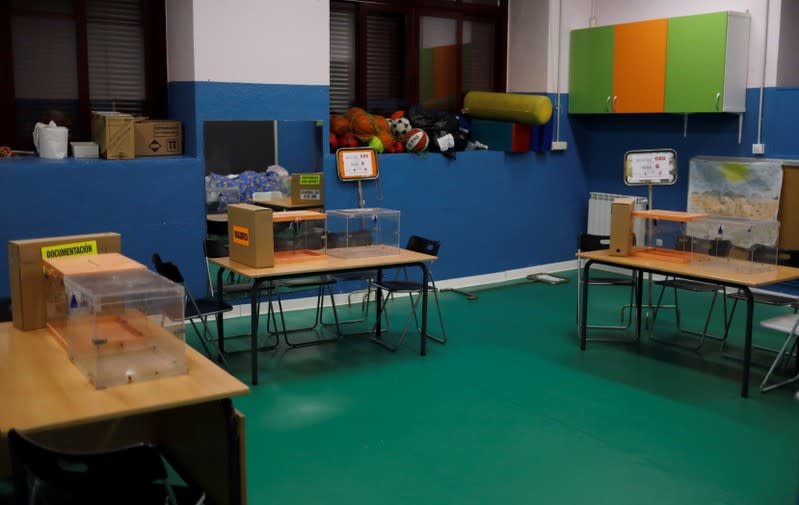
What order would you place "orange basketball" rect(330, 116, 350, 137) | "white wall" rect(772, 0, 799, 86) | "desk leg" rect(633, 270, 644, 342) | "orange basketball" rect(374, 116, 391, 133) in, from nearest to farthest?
"desk leg" rect(633, 270, 644, 342) → "white wall" rect(772, 0, 799, 86) → "orange basketball" rect(330, 116, 350, 137) → "orange basketball" rect(374, 116, 391, 133)

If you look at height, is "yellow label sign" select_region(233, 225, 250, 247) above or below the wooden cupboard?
below

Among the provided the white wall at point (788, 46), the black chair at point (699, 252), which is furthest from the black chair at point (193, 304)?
the white wall at point (788, 46)

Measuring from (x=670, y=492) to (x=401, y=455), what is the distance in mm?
1392

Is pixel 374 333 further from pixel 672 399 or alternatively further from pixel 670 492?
pixel 670 492

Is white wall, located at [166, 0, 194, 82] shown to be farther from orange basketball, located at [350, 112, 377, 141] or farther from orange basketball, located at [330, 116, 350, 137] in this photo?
orange basketball, located at [350, 112, 377, 141]

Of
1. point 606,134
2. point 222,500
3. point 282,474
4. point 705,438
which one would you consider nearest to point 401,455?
point 282,474

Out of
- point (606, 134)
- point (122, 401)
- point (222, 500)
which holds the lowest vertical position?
point (222, 500)

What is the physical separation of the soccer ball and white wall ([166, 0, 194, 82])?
86.3 inches

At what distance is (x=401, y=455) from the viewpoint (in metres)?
Result: 4.48

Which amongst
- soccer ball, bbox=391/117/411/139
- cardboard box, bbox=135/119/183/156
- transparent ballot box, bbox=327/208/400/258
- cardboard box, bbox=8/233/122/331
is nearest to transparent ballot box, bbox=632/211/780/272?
transparent ballot box, bbox=327/208/400/258

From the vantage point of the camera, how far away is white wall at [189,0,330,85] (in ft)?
22.5

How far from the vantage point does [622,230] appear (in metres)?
6.36

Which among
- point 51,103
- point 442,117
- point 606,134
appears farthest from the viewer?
point 606,134

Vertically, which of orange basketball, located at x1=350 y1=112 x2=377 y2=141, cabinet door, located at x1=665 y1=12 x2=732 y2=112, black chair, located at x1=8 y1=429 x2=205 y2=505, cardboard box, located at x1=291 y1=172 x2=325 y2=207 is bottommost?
black chair, located at x1=8 y1=429 x2=205 y2=505
